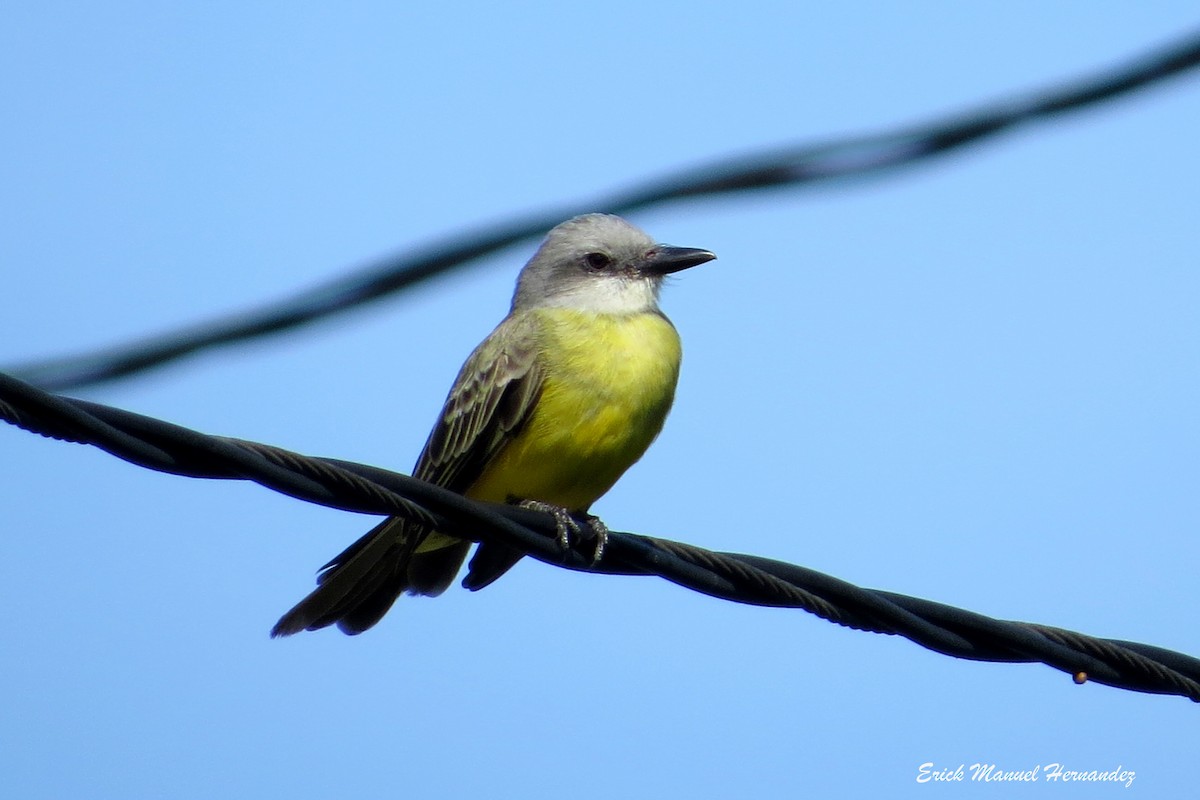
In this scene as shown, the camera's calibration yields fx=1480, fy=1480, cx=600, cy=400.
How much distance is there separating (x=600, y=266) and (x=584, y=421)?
1.40 m

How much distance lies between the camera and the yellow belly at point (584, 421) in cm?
597

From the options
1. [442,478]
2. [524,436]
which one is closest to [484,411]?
[524,436]

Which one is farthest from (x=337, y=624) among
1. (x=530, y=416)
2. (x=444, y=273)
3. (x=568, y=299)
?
(x=444, y=273)

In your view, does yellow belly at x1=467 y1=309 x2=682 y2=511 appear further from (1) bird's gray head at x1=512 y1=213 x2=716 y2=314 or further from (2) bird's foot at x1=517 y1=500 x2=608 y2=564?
(2) bird's foot at x1=517 y1=500 x2=608 y2=564

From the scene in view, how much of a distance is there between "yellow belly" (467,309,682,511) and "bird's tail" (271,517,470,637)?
444mm

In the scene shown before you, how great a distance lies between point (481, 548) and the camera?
20.0 ft

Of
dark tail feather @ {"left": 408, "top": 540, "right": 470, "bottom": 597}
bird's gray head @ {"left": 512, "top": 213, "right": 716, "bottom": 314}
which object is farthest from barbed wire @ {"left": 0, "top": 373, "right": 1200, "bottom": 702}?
bird's gray head @ {"left": 512, "top": 213, "right": 716, "bottom": 314}

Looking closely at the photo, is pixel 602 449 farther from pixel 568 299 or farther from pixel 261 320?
pixel 261 320

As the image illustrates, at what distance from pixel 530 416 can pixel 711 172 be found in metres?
2.86

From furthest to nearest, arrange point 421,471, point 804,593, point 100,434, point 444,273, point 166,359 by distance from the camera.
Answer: point 421,471, point 804,593, point 166,359, point 444,273, point 100,434

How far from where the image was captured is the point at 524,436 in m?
6.07

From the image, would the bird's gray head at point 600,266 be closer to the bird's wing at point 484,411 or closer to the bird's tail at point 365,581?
the bird's wing at point 484,411

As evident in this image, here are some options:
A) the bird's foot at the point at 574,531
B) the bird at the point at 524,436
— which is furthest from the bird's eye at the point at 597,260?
the bird's foot at the point at 574,531

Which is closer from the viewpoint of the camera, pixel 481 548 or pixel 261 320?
pixel 261 320
